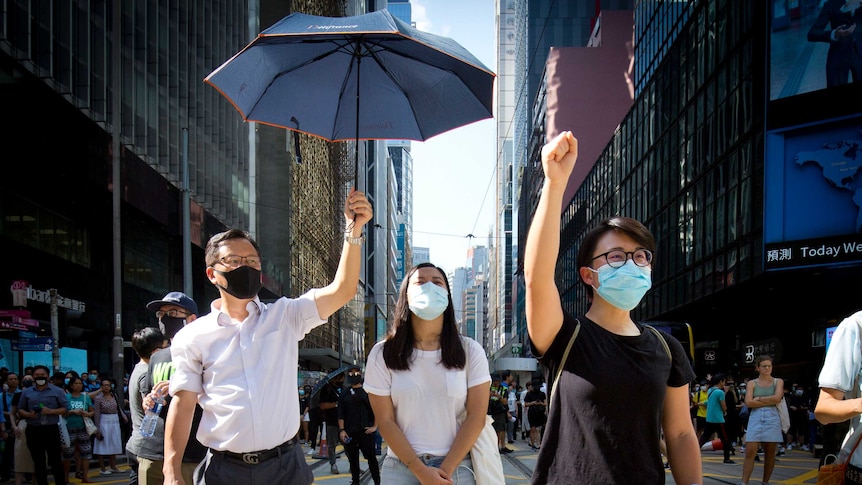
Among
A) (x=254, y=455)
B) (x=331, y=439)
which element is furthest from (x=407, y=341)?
(x=331, y=439)

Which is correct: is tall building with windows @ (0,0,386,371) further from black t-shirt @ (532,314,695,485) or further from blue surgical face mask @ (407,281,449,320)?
black t-shirt @ (532,314,695,485)

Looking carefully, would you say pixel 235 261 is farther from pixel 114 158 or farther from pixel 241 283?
pixel 114 158

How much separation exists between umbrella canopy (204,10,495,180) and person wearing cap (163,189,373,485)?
1.50 m

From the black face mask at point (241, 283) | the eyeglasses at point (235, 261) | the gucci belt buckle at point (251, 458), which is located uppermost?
the eyeglasses at point (235, 261)

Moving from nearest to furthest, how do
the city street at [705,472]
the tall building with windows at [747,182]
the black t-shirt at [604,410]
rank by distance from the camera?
the black t-shirt at [604,410] → the city street at [705,472] → the tall building with windows at [747,182]

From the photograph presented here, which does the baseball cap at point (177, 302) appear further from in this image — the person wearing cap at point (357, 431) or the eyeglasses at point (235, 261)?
the person wearing cap at point (357, 431)

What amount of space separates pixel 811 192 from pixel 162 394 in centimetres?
1994

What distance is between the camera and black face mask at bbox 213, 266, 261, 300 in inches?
140

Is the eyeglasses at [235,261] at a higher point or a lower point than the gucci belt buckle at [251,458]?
higher

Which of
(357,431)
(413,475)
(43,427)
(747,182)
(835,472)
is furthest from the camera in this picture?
(747,182)

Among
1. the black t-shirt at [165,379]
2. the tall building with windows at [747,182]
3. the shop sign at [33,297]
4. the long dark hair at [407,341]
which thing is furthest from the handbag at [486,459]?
the shop sign at [33,297]

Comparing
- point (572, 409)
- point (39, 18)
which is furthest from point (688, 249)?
point (572, 409)

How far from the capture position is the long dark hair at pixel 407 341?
416 centimetres

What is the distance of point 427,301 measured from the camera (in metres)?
4.24
